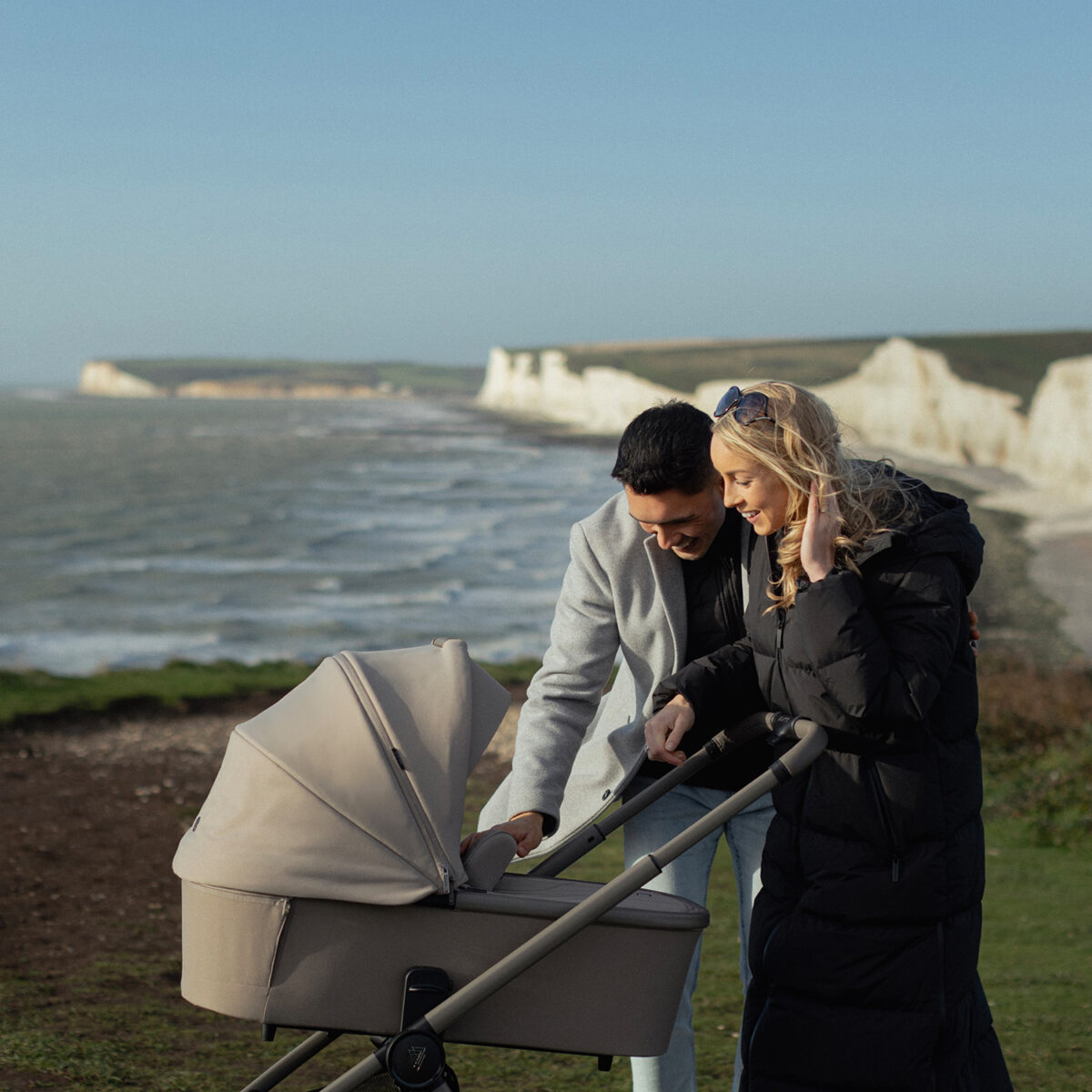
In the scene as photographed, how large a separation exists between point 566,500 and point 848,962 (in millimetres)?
48004

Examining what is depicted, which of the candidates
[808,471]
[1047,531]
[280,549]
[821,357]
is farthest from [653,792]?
[821,357]

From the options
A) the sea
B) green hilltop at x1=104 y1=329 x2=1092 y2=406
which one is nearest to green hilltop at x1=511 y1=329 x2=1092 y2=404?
green hilltop at x1=104 y1=329 x2=1092 y2=406

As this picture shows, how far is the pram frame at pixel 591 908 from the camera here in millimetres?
2340

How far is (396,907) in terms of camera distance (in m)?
2.40

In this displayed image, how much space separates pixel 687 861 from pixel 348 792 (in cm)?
111

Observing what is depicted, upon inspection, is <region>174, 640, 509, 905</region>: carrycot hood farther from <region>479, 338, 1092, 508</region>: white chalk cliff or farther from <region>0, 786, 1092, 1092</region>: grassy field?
<region>479, 338, 1092, 508</region>: white chalk cliff

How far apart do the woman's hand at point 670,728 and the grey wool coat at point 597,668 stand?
191mm

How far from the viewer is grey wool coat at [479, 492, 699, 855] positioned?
10.2ft

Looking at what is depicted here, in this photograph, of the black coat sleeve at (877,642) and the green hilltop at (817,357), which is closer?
the black coat sleeve at (877,642)

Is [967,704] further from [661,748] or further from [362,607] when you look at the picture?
[362,607]

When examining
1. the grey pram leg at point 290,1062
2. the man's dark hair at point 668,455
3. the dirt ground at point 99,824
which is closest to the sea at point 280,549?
the dirt ground at point 99,824

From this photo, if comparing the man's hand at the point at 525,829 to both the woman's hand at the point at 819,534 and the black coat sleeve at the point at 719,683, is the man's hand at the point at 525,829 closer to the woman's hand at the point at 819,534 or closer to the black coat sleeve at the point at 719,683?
the black coat sleeve at the point at 719,683

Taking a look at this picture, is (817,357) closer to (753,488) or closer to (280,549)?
(280,549)

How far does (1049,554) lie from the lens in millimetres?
31969
